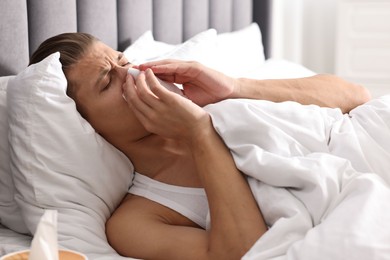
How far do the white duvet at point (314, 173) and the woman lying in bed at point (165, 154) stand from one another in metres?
0.05

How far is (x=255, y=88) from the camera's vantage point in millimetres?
1522

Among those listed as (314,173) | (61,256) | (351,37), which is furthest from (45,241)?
(351,37)

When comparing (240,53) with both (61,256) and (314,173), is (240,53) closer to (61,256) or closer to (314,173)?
(314,173)

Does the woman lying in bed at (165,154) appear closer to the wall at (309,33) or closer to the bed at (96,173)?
the bed at (96,173)

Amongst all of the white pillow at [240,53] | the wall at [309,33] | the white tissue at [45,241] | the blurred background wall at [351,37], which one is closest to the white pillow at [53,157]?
the white tissue at [45,241]

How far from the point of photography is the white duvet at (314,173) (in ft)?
3.11

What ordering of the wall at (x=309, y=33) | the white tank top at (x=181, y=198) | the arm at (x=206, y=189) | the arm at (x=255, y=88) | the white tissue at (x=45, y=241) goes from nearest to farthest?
the white tissue at (x=45, y=241), the arm at (x=206, y=189), the white tank top at (x=181, y=198), the arm at (x=255, y=88), the wall at (x=309, y=33)

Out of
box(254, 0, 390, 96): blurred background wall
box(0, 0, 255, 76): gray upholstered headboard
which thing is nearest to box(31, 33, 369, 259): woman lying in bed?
box(0, 0, 255, 76): gray upholstered headboard

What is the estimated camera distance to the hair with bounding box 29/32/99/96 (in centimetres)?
127

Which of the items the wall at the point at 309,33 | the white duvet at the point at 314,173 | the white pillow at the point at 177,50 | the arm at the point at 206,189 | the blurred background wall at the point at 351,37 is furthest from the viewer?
the wall at the point at 309,33

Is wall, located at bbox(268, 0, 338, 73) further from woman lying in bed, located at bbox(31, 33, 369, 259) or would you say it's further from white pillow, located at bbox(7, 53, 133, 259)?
white pillow, located at bbox(7, 53, 133, 259)

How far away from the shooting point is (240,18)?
2742 millimetres

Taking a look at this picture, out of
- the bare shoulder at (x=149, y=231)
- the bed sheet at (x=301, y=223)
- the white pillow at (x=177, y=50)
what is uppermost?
the white pillow at (x=177, y=50)

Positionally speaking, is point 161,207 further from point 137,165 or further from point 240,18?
point 240,18
